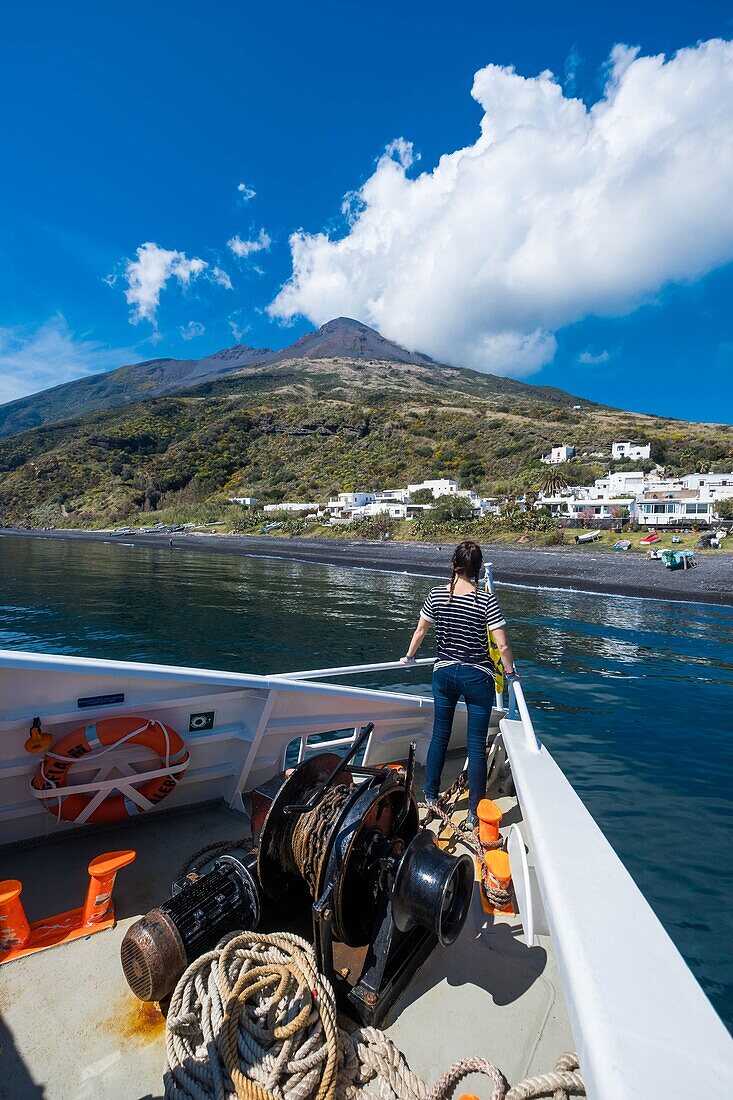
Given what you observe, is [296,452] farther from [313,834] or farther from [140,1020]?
[140,1020]

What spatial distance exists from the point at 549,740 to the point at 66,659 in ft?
21.5

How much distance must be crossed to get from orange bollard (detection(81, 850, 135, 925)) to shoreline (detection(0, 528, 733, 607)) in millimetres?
26744

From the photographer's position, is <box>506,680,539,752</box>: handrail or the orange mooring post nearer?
the orange mooring post

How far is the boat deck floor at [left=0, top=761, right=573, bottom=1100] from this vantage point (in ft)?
6.61

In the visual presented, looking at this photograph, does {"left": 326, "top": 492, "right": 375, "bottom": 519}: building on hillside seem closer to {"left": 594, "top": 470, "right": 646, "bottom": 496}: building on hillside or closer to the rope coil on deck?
{"left": 594, "top": 470, "right": 646, "bottom": 496}: building on hillside

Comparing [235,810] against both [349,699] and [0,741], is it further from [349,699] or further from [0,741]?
[0,741]

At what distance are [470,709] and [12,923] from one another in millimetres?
2716

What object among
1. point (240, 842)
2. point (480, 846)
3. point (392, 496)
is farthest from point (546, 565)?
point (392, 496)

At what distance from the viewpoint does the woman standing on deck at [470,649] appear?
340cm

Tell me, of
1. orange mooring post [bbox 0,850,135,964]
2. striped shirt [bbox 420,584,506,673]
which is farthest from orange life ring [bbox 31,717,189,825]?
striped shirt [bbox 420,584,506,673]

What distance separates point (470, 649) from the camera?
3.40 m

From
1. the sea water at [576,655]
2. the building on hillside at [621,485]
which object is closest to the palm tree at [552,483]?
the building on hillside at [621,485]


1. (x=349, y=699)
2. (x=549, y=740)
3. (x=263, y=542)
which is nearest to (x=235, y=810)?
(x=349, y=699)

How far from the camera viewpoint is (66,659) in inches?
116
